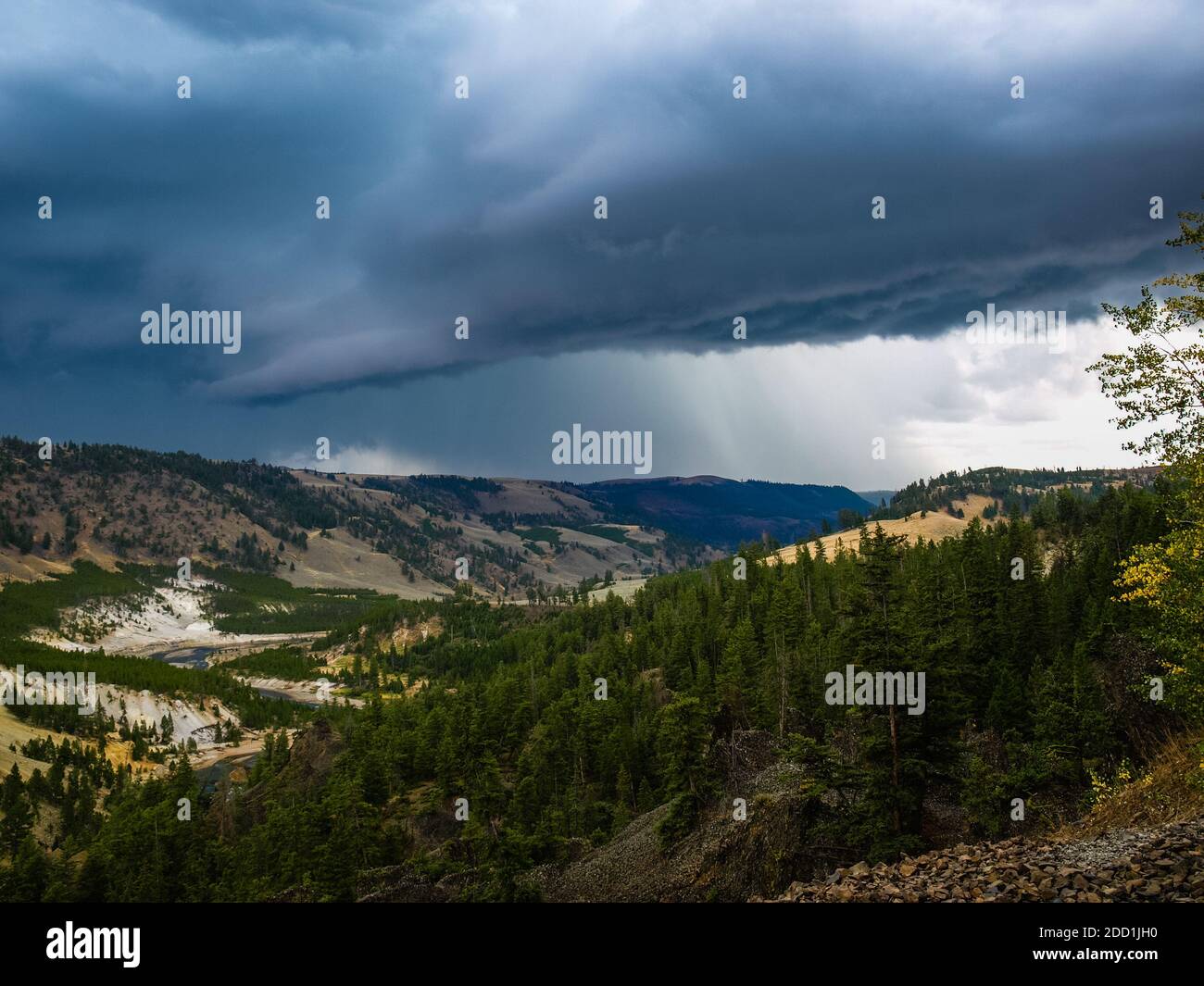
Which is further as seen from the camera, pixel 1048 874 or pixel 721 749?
pixel 721 749

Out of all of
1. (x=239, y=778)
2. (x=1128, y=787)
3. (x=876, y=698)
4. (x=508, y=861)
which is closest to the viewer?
(x=1128, y=787)

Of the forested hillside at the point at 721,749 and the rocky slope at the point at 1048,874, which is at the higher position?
the rocky slope at the point at 1048,874

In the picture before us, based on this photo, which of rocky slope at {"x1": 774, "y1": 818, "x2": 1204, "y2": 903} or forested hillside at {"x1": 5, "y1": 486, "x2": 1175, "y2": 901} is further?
forested hillside at {"x1": 5, "y1": 486, "x2": 1175, "y2": 901}

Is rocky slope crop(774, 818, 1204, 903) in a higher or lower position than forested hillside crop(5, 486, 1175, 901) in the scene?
higher

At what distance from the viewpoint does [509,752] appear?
96375 millimetres

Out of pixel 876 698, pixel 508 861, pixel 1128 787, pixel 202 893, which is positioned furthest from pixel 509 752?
pixel 1128 787

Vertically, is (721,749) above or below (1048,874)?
below

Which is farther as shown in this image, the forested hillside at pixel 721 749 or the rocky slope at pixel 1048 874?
the forested hillside at pixel 721 749
